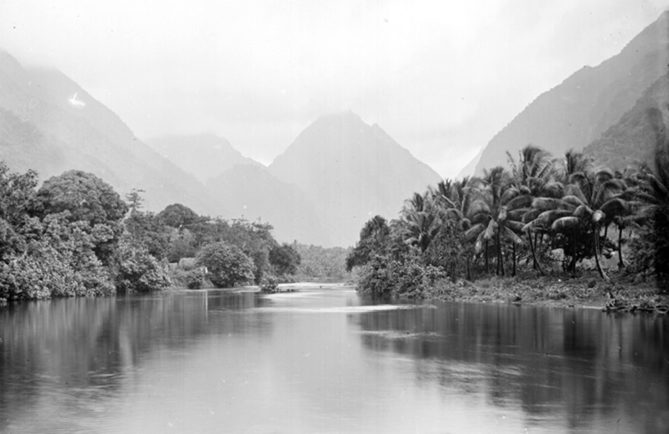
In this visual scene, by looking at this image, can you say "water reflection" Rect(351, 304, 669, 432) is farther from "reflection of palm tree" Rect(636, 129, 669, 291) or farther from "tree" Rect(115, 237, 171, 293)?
"tree" Rect(115, 237, 171, 293)

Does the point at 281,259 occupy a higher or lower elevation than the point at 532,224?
lower

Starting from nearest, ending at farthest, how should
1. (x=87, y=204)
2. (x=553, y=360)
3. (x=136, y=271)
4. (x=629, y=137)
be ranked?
(x=553, y=360) < (x=87, y=204) < (x=136, y=271) < (x=629, y=137)

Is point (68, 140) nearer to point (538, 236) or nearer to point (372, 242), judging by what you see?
point (372, 242)

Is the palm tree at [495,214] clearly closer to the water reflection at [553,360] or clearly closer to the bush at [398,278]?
the bush at [398,278]

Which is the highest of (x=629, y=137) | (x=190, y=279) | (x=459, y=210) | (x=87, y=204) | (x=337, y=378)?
(x=629, y=137)

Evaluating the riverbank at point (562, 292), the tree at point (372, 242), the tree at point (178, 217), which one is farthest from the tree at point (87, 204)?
the tree at point (178, 217)

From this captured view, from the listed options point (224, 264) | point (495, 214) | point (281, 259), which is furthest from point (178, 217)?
point (495, 214)
